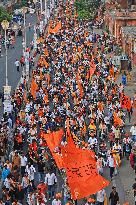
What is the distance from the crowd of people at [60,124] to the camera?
24609 mm

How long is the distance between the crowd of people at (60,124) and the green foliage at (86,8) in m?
33.4

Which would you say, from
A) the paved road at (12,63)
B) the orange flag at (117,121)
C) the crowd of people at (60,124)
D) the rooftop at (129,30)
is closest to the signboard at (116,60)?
the crowd of people at (60,124)

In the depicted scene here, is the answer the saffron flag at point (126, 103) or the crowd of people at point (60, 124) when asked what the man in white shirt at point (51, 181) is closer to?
the crowd of people at point (60, 124)

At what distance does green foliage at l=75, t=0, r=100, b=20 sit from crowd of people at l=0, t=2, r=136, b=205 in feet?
110

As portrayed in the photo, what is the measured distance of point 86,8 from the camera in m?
91.1

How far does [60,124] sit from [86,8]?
195 feet

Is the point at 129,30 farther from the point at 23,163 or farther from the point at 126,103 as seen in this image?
the point at 23,163

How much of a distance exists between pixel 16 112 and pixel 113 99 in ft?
17.5

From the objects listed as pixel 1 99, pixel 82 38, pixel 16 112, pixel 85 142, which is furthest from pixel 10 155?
pixel 82 38

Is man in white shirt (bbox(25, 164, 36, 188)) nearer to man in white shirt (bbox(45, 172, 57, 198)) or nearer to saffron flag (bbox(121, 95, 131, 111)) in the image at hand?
man in white shirt (bbox(45, 172, 57, 198))

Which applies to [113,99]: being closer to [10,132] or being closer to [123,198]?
[10,132]

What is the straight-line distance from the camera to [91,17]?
8750 cm

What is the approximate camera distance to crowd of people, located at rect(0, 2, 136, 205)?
2461 centimetres

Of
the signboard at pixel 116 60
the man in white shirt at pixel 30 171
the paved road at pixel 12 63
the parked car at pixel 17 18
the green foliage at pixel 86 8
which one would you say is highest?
the green foliage at pixel 86 8
